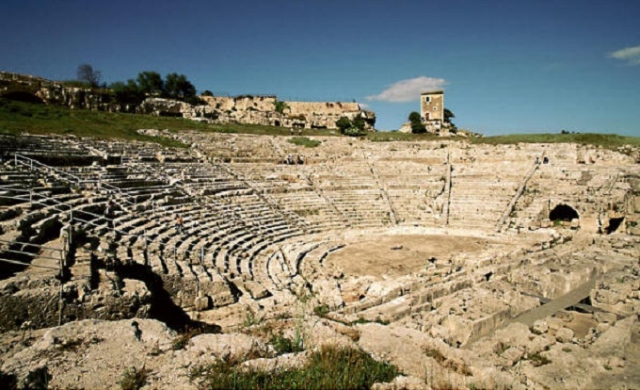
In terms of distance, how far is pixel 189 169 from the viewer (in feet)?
71.2

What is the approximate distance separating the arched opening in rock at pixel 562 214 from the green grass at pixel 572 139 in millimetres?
10074

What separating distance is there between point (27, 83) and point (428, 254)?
Answer: 135 ft

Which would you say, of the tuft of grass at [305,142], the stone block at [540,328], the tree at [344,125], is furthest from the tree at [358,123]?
the stone block at [540,328]

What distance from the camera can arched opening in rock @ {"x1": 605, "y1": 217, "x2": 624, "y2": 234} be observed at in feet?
64.6

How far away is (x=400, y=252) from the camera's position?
16203mm

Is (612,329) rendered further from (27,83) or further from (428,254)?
(27,83)

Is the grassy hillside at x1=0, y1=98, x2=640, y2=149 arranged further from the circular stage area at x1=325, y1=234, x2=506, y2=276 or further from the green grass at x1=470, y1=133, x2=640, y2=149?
the circular stage area at x1=325, y1=234, x2=506, y2=276

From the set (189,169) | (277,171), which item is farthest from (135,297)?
(277,171)

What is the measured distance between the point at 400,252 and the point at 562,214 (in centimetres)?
1258

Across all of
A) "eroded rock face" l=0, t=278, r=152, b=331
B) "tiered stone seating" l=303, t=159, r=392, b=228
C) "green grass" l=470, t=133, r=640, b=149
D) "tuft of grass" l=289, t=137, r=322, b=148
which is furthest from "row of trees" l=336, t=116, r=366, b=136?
"eroded rock face" l=0, t=278, r=152, b=331

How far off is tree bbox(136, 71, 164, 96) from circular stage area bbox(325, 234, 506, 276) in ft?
140

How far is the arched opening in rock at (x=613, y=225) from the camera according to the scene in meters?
19.7

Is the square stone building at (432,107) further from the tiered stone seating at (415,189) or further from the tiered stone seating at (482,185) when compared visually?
the tiered stone seating at (415,189)

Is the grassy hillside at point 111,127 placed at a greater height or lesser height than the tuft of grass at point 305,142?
greater
